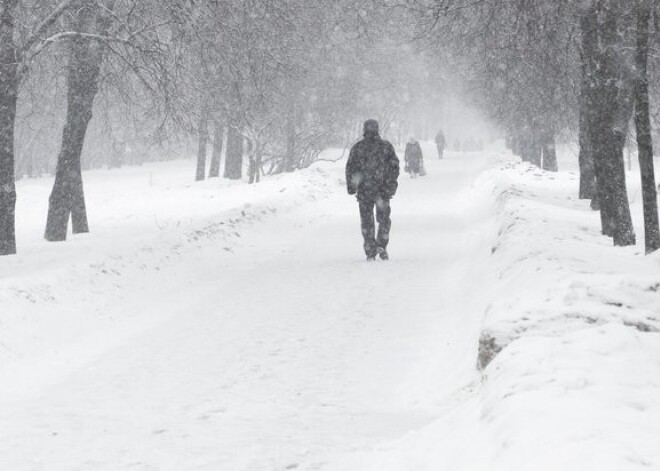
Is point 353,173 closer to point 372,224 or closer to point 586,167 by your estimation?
point 372,224

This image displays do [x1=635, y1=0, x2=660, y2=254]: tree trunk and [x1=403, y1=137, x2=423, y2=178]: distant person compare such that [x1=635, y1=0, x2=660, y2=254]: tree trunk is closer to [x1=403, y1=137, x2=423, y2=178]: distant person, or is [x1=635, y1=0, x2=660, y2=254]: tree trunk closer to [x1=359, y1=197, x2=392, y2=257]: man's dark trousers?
[x1=359, y1=197, x2=392, y2=257]: man's dark trousers

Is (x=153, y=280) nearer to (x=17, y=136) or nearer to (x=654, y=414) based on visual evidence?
(x=654, y=414)

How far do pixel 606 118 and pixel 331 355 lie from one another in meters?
5.73

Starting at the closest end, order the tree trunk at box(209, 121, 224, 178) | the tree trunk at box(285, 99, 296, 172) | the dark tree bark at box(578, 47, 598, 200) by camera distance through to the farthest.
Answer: the dark tree bark at box(578, 47, 598, 200)
the tree trunk at box(285, 99, 296, 172)
the tree trunk at box(209, 121, 224, 178)

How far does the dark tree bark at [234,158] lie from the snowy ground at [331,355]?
17963 millimetres

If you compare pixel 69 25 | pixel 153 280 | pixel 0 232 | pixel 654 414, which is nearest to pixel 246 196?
pixel 69 25

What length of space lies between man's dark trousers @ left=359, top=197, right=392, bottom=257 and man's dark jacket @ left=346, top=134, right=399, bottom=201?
97 millimetres

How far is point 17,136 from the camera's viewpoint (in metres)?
46.2

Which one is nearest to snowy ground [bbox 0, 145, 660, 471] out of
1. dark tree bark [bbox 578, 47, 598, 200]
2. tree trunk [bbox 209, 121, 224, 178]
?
dark tree bark [bbox 578, 47, 598, 200]

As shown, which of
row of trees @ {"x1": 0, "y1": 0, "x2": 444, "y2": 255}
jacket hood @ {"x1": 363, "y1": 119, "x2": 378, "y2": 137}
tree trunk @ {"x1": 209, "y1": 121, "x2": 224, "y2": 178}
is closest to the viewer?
row of trees @ {"x1": 0, "y1": 0, "x2": 444, "y2": 255}

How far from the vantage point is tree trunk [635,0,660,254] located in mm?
7973

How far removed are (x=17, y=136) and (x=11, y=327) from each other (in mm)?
43708

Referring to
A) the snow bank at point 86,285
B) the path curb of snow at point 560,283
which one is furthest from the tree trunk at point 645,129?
the snow bank at point 86,285

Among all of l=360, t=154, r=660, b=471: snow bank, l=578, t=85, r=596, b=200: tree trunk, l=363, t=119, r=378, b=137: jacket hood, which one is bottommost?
l=360, t=154, r=660, b=471: snow bank
